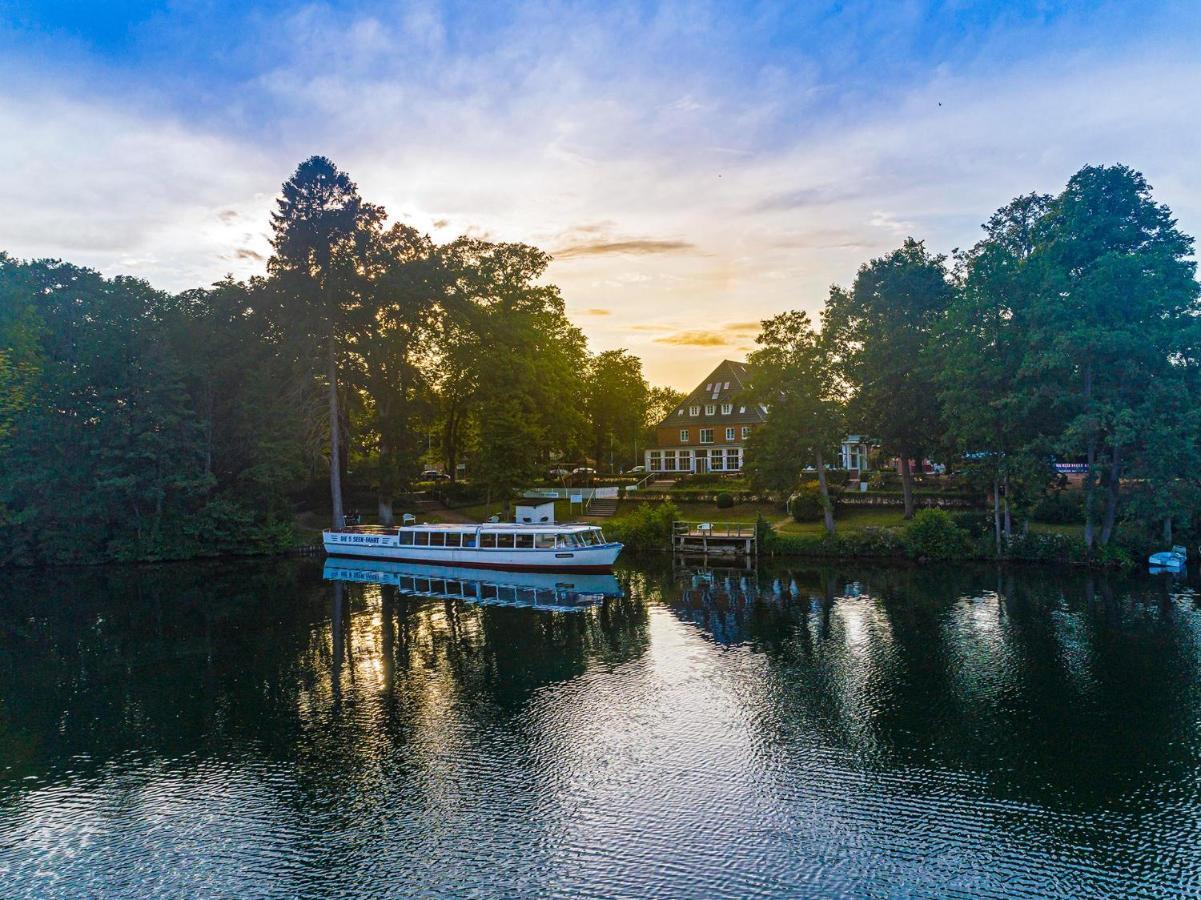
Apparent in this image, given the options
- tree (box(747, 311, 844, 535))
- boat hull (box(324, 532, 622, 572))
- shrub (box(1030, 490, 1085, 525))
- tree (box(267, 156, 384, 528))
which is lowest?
boat hull (box(324, 532, 622, 572))

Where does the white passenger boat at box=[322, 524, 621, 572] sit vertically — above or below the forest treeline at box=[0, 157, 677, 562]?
below

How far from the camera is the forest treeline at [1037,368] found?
3700cm

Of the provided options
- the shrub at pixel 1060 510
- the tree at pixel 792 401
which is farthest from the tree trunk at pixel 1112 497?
the tree at pixel 792 401

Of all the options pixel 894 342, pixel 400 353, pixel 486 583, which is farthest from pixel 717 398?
pixel 486 583

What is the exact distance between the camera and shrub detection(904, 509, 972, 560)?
44188 millimetres

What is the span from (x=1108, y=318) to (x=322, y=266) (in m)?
47.4

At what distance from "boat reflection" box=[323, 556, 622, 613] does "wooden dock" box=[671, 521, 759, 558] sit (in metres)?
8.21

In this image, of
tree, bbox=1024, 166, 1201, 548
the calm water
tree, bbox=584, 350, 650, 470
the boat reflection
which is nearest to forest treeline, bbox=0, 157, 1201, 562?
tree, bbox=1024, 166, 1201, 548

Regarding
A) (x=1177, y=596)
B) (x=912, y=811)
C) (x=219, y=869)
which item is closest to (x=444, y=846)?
(x=219, y=869)

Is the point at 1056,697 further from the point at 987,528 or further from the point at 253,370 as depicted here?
the point at 253,370

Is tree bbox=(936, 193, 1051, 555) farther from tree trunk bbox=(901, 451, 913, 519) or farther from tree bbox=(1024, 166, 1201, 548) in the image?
tree trunk bbox=(901, 451, 913, 519)

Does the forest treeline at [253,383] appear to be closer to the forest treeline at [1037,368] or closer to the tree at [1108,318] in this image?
the forest treeline at [1037,368]

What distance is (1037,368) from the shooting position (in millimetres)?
37812

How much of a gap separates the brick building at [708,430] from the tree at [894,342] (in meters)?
27.4
